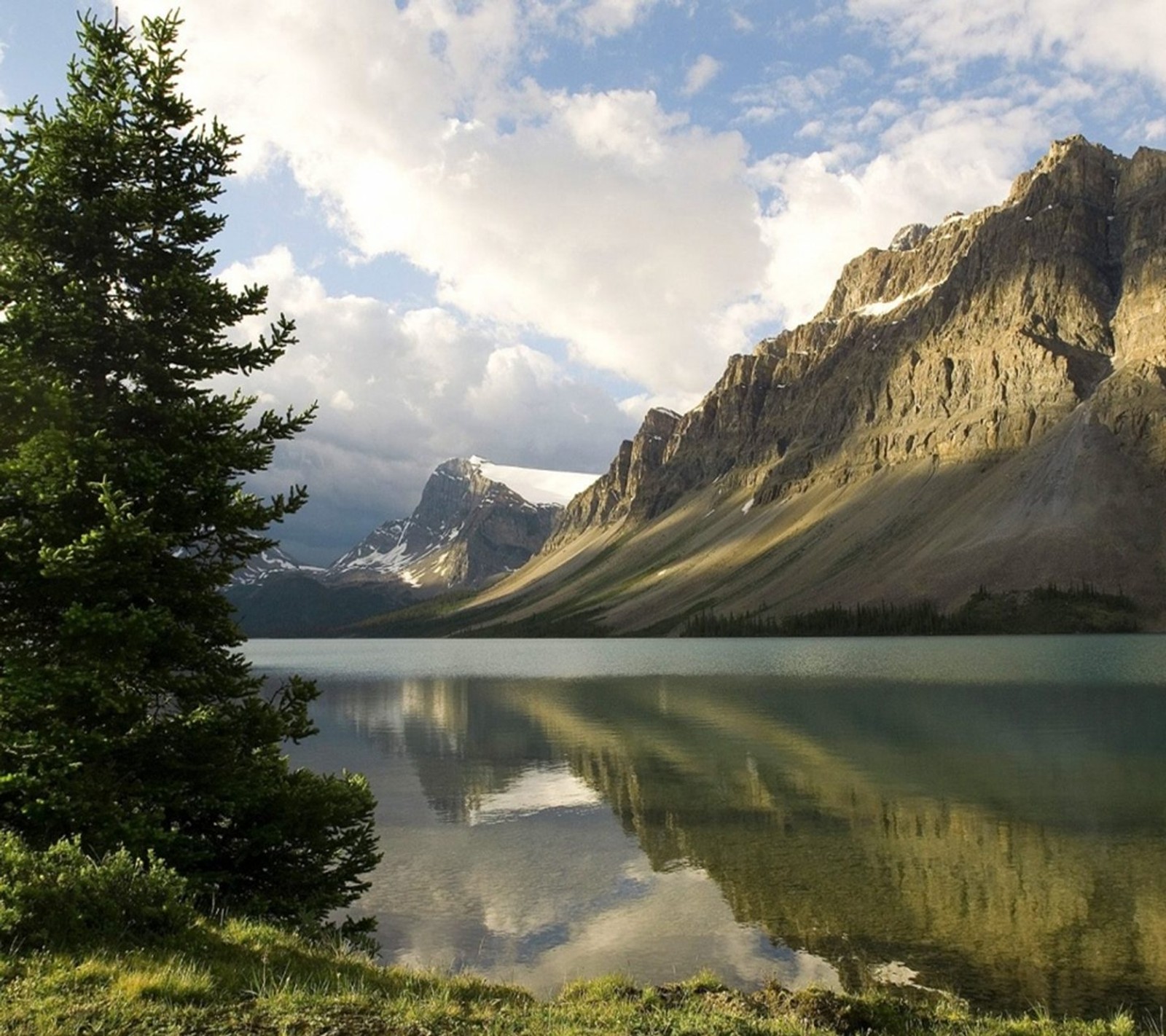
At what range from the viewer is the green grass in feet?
32.7

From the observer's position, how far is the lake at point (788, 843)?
62.1 feet

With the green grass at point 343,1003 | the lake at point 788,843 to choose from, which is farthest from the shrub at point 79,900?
the lake at point 788,843

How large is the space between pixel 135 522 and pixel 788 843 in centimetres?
2130

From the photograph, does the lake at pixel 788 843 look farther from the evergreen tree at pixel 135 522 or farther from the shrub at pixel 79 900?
the shrub at pixel 79 900

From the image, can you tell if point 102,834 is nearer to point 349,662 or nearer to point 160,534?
point 160,534

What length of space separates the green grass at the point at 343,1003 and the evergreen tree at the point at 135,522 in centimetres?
346

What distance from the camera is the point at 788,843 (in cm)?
2809

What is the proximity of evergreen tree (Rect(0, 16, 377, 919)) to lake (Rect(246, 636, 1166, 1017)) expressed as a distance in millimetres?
5196

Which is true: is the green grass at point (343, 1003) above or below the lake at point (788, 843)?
above

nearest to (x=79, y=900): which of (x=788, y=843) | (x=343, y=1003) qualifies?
(x=343, y=1003)

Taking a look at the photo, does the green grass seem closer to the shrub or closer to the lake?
the shrub

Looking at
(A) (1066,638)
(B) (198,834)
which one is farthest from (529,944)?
(A) (1066,638)

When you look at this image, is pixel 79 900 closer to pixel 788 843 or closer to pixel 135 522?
pixel 135 522

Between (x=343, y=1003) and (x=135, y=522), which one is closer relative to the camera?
(x=343, y=1003)
